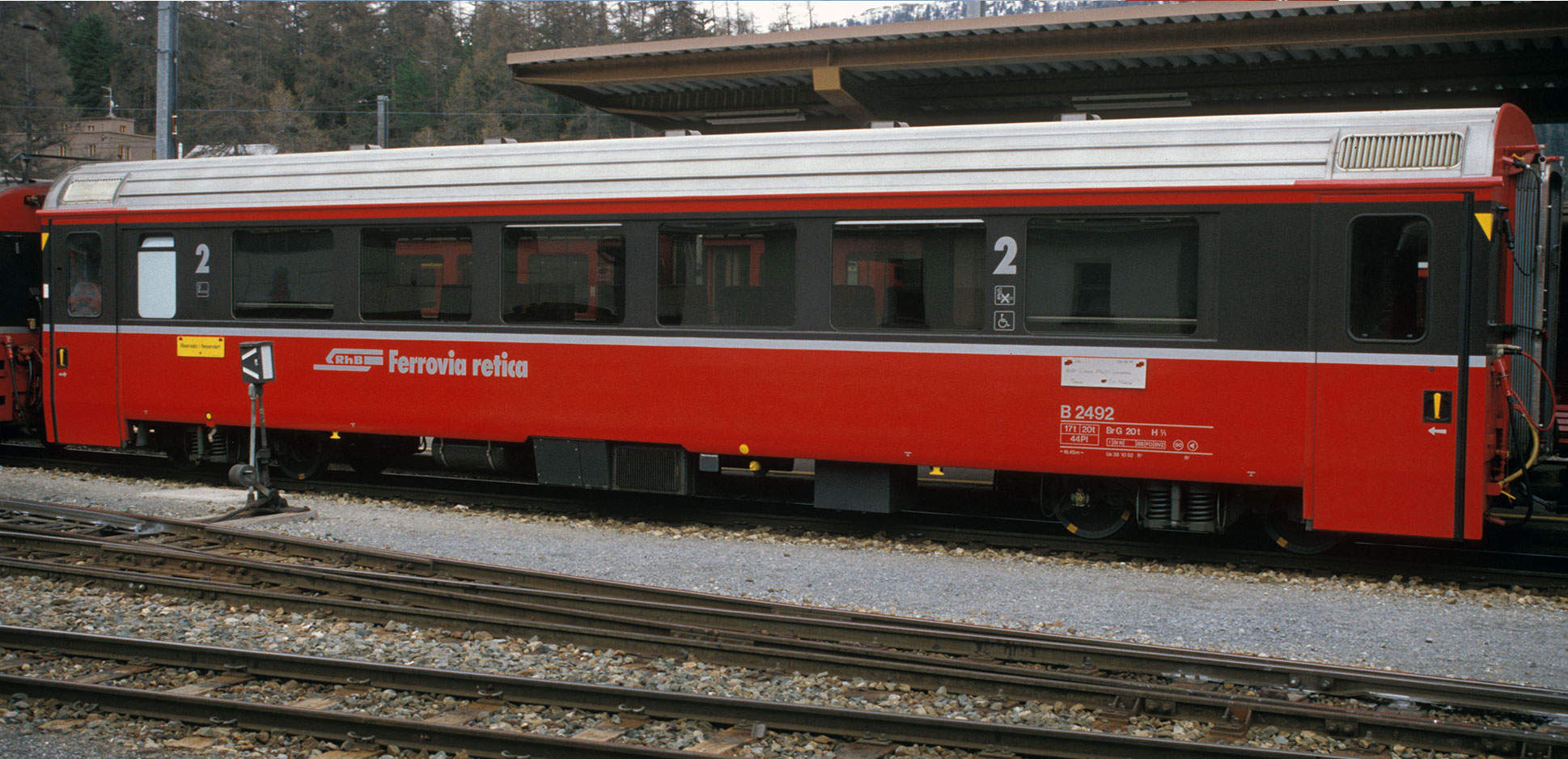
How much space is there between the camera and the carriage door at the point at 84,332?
12.2 metres

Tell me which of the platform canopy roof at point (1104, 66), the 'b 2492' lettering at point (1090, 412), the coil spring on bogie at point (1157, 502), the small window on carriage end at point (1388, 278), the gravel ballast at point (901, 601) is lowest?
the gravel ballast at point (901, 601)

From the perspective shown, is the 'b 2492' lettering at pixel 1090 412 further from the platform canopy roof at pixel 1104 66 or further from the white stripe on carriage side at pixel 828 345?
the platform canopy roof at pixel 1104 66

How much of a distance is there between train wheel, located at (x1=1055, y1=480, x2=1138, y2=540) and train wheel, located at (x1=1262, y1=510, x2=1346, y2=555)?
1.00 metres

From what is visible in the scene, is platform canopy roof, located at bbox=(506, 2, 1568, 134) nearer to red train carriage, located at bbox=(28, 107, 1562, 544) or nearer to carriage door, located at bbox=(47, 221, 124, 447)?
red train carriage, located at bbox=(28, 107, 1562, 544)

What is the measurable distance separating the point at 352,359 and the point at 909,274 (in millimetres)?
5349

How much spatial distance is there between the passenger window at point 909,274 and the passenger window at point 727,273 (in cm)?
43

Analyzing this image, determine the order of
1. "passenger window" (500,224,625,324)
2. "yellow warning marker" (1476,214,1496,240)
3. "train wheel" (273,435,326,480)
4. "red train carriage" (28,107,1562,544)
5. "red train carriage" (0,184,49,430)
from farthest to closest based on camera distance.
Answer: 1. "red train carriage" (0,184,49,430)
2. "train wheel" (273,435,326,480)
3. "passenger window" (500,224,625,324)
4. "red train carriage" (28,107,1562,544)
5. "yellow warning marker" (1476,214,1496,240)

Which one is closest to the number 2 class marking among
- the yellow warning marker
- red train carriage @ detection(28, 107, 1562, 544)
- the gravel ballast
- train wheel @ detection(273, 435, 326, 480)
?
red train carriage @ detection(28, 107, 1562, 544)

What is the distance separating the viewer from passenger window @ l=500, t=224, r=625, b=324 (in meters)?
10.1

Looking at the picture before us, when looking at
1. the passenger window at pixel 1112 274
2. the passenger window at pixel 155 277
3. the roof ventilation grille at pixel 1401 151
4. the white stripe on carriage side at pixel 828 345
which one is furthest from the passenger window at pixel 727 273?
the passenger window at pixel 155 277

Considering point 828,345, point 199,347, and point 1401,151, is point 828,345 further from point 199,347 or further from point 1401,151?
point 199,347

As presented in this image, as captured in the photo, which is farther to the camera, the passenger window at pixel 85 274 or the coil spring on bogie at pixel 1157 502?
the passenger window at pixel 85 274

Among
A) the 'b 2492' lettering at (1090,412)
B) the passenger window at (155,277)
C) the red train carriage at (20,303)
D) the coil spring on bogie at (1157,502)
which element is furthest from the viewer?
the red train carriage at (20,303)

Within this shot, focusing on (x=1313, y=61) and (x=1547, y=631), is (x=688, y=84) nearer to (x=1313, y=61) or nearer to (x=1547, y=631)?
(x=1313, y=61)
